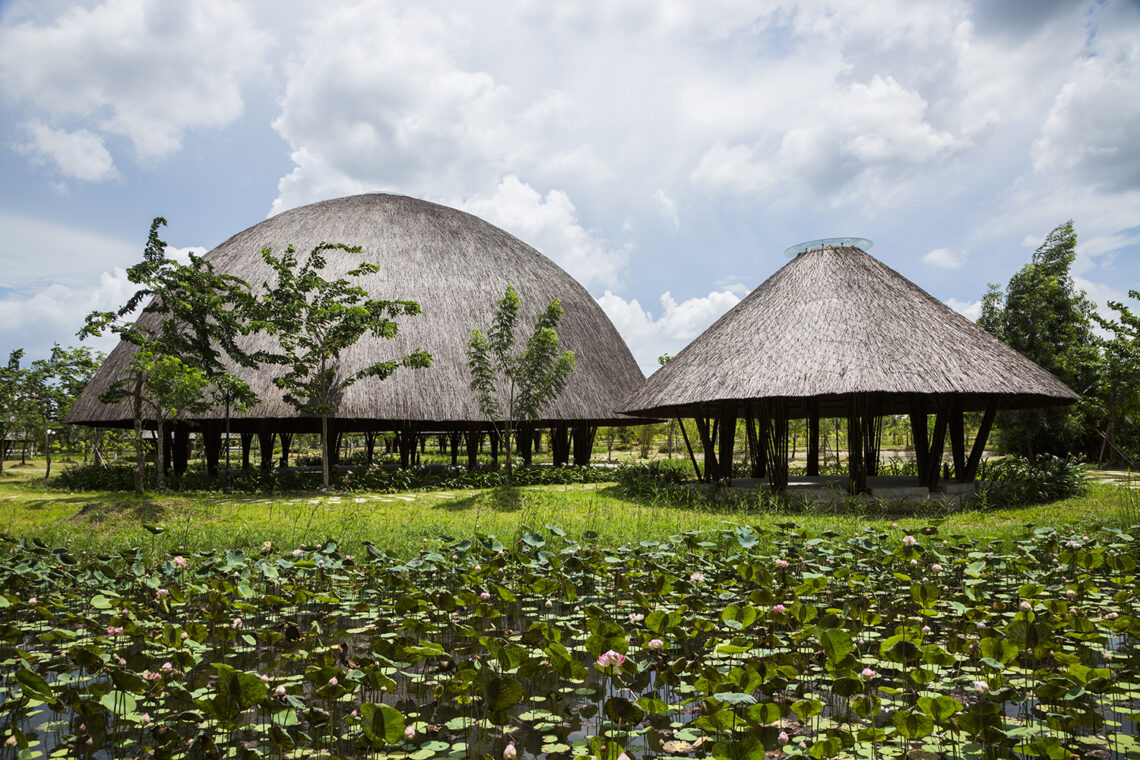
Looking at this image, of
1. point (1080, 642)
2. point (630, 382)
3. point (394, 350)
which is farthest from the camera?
point (630, 382)

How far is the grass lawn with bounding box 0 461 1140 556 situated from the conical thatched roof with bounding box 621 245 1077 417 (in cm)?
193

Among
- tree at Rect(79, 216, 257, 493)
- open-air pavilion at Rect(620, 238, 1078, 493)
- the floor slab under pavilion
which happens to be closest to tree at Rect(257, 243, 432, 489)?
tree at Rect(79, 216, 257, 493)

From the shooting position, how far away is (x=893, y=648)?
3.00 m

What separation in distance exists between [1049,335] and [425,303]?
19744 millimetres

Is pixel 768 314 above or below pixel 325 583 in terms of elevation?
above

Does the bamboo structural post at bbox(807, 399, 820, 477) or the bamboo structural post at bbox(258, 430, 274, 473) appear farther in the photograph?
the bamboo structural post at bbox(258, 430, 274, 473)

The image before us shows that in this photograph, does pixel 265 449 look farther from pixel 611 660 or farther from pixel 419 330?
pixel 611 660

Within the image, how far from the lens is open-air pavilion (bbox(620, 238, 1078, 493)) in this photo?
10883mm

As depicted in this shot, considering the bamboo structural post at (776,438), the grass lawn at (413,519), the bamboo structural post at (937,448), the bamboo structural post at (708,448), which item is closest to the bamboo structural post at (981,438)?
the bamboo structural post at (937,448)

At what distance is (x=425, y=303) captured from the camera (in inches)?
679

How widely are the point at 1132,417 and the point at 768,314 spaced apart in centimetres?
1235

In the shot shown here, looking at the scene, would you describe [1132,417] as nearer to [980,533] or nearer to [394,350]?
[980,533]

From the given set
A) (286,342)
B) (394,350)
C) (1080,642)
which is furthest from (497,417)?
(1080,642)

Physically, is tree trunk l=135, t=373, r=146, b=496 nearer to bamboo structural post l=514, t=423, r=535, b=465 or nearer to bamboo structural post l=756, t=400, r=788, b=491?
bamboo structural post l=514, t=423, r=535, b=465
